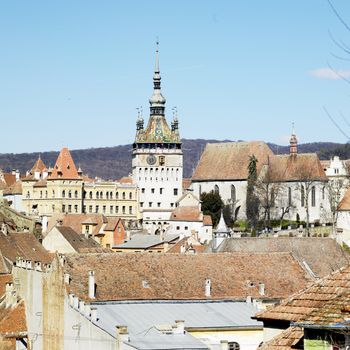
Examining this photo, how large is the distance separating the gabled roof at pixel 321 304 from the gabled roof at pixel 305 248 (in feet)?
138

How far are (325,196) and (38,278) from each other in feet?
295

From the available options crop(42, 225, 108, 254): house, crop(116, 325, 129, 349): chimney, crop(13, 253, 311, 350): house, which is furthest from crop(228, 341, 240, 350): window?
crop(42, 225, 108, 254): house

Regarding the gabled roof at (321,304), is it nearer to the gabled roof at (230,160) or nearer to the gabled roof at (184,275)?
the gabled roof at (184,275)

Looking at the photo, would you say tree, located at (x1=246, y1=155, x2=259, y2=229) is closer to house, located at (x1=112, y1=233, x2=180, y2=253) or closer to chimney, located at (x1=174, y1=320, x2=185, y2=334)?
house, located at (x1=112, y1=233, x2=180, y2=253)

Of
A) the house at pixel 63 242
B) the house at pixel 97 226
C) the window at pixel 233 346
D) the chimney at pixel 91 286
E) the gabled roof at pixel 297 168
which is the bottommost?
the window at pixel 233 346

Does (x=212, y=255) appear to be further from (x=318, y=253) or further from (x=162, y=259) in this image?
(x=318, y=253)

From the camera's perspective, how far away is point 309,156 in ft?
454

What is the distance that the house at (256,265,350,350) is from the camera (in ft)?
38.1

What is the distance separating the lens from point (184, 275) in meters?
47.4

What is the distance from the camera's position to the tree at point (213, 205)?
141 metres

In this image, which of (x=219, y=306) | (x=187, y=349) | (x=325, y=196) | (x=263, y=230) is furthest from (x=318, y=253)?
(x=325, y=196)

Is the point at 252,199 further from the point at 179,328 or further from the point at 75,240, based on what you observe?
the point at 179,328

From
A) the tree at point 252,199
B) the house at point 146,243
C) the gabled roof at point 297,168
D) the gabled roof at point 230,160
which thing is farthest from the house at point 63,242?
the gabled roof at point 230,160

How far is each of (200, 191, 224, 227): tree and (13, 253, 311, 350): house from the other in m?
89.7
